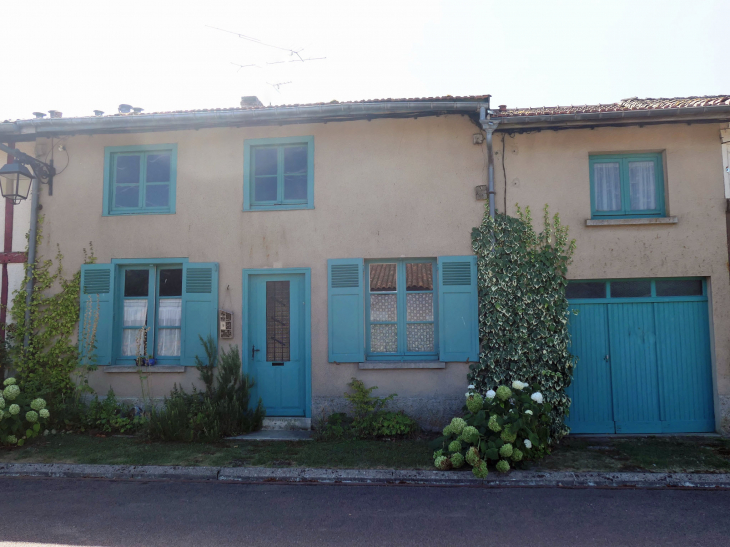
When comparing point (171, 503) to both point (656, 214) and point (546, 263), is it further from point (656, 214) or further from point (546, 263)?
point (656, 214)

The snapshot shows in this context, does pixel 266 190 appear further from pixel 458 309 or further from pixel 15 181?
pixel 15 181

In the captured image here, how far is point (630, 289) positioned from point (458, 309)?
245 centimetres

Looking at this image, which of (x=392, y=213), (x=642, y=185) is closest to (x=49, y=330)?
(x=392, y=213)

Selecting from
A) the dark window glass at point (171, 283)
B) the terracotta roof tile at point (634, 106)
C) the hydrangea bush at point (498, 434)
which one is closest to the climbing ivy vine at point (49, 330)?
the dark window glass at point (171, 283)

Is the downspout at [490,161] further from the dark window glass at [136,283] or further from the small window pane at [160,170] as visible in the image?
the dark window glass at [136,283]

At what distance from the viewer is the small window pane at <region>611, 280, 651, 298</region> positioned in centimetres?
745

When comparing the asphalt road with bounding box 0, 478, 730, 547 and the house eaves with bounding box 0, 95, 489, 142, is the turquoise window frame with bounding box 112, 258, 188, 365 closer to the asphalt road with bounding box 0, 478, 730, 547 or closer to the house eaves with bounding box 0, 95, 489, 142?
the house eaves with bounding box 0, 95, 489, 142

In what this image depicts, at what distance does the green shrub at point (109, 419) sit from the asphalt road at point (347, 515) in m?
1.77

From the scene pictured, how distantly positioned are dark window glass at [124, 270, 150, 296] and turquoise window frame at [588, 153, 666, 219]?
664 centimetres

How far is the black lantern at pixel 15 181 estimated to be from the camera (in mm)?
7250

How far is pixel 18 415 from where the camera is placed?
674 centimetres

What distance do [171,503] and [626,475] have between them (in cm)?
455

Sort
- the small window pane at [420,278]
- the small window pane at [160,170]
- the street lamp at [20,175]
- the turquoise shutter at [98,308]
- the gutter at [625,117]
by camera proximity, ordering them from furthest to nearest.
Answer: the small window pane at [160,170]
the turquoise shutter at [98,308]
the small window pane at [420,278]
the street lamp at [20,175]
the gutter at [625,117]

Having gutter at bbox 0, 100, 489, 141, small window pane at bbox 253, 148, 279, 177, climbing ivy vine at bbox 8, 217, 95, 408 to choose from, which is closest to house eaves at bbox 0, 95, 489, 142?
gutter at bbox 0, 100, 489, 141
